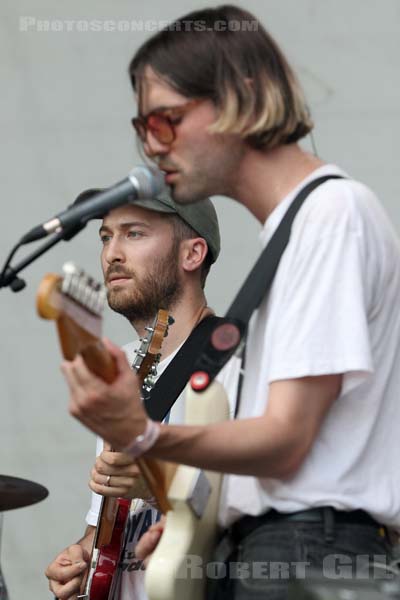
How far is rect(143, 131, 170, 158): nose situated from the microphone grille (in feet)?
0.10

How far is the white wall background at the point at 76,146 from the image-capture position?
408cm

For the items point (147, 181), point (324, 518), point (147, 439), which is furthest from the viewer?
point (147, 181)

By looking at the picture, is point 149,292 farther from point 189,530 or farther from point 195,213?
point 189,530

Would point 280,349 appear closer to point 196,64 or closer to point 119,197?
point 119,197

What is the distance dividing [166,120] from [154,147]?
56 millimetres

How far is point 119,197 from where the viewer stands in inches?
81.6

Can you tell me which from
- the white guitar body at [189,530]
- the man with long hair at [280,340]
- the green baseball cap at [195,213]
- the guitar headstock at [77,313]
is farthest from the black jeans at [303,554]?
the green baseball cap at [195,213]

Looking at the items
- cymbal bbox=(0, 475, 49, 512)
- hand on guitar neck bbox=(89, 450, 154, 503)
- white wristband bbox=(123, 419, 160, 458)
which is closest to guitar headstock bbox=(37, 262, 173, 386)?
white wristband bbox=(123, 419, 160, 458)

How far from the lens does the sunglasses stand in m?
2.12

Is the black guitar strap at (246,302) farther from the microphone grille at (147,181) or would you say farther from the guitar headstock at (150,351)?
the guitar headstock at (150,351)

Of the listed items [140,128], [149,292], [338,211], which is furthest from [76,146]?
[338,211]

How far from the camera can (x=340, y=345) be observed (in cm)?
194

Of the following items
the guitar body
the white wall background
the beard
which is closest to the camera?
the guitar body

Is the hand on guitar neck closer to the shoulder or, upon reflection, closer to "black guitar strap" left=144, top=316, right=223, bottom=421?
"black guitar strap" left=144, top=316, right=223, bottom=421
